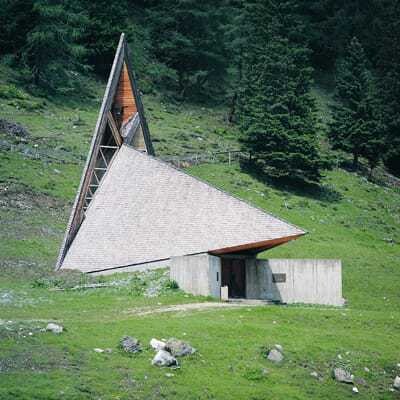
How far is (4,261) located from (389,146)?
49.9m

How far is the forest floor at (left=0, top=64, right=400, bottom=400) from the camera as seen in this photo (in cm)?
2405

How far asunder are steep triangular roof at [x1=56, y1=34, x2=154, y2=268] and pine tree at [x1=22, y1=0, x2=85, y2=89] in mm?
28681

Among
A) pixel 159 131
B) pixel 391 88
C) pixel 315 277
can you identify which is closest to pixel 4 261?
pixel 315 277

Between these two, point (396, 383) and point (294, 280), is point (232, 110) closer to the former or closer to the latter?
point (294, 280)

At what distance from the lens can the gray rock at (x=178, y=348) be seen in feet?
85.6

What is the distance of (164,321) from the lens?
29.5 metres

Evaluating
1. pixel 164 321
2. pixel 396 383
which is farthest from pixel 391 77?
pixel 396 383

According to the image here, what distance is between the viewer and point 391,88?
8969 cm

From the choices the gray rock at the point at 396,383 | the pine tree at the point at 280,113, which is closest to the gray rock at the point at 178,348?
the gray rock at the point at 396,383

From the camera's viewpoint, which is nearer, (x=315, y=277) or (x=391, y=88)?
(x=315, y=277)

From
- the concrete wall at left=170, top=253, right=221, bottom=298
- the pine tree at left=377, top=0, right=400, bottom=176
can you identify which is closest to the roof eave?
the concrete wall at left=170, top=253, right=221, bottom=298

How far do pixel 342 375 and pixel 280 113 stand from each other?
46669 millimetres

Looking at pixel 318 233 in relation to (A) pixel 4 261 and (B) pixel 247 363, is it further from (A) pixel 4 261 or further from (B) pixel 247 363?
(B) pixel 247 363

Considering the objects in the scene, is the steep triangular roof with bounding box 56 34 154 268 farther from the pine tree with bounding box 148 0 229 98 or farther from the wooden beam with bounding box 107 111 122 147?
the pine tree with bounding box 148 0 229 98
